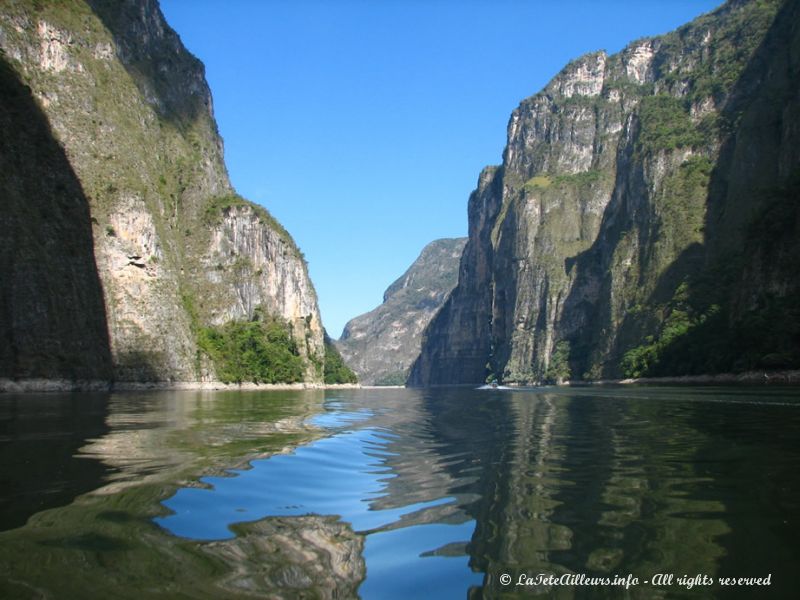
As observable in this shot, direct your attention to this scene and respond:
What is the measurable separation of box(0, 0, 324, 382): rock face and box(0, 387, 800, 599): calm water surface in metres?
59.7

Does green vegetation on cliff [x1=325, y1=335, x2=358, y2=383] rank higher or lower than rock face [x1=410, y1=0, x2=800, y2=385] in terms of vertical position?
lower

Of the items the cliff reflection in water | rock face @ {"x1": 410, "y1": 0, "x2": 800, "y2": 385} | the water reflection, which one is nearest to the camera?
the cliff reflection in water

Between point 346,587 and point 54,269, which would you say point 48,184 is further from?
point 346,587

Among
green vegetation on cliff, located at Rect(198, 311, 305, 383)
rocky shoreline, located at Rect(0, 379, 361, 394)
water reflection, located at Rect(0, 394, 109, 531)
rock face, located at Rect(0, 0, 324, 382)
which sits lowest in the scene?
rocky shoreline, located at Rect(0, 379, 361, 394)

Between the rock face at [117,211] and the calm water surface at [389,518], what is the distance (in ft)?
196

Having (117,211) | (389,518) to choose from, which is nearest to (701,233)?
(117,211)

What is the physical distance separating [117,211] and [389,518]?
318ft

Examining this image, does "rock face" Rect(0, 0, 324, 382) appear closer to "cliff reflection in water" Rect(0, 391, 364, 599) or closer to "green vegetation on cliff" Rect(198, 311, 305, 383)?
"green vegetation on cliff" Rect(198, 311, 305, 383)

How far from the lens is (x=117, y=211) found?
9375 cm

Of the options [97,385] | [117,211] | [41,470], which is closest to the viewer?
[41,470]

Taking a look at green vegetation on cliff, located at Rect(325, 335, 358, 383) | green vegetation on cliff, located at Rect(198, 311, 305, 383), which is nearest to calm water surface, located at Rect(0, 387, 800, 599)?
green vegetation on cliff, located at Rect(198, 311, 305, 383)

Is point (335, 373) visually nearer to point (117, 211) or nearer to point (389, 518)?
point (117, 211)

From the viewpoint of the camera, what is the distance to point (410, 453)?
50.3 feet

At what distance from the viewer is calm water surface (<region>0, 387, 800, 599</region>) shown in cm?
548
